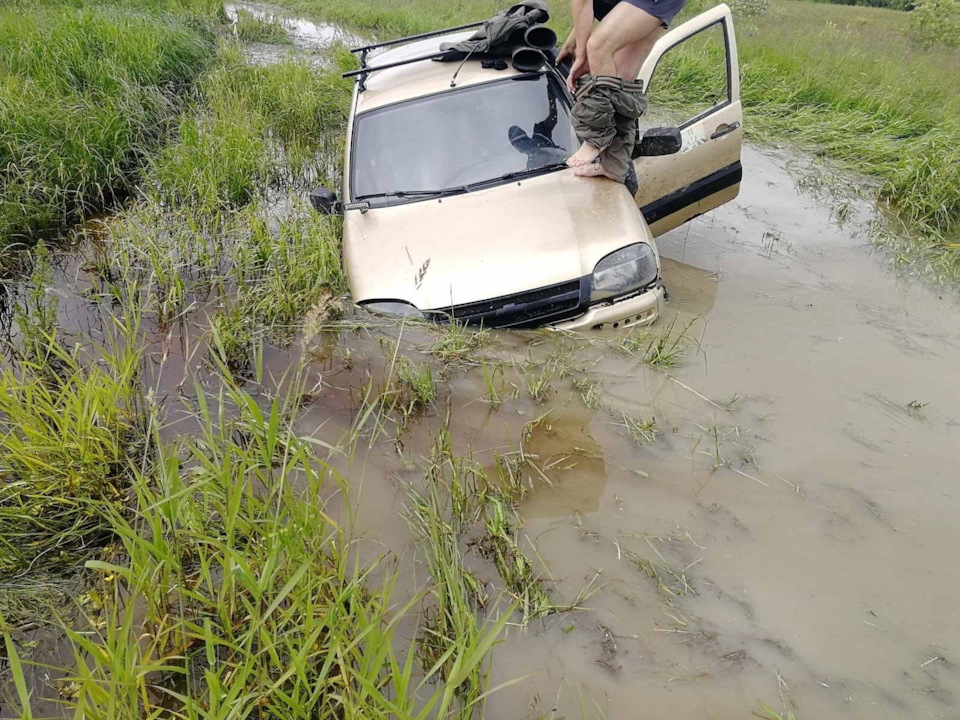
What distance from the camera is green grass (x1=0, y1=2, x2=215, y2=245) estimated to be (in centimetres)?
421

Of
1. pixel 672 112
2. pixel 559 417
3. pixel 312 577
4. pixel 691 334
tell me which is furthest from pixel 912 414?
pixel 672 112

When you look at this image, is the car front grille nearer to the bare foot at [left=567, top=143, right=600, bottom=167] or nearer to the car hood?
the car hood

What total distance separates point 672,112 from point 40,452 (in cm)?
736

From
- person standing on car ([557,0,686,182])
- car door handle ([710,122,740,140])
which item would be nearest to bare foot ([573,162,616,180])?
person standing on car ([557,0,686,182])

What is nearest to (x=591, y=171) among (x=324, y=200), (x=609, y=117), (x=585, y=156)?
(x=585, y=156)

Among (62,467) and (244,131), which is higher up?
(244,131)

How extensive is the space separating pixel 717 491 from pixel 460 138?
2.32 m

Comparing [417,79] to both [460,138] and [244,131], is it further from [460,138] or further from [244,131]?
[244,131]

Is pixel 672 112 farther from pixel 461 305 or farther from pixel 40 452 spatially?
pixel 40 452

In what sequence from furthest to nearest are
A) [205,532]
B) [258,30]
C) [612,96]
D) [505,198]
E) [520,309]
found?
[258,30]
[612,96]
[505,198]
[520,309]
[205,532]

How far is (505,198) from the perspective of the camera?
10.3 ft

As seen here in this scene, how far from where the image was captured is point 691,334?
10.5 feet

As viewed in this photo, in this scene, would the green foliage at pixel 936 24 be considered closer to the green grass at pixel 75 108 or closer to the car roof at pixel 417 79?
the car roof at pixel 417 79

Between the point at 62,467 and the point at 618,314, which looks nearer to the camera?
the point at 62,467
